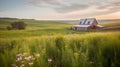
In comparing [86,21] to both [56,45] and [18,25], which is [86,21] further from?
[18,25]

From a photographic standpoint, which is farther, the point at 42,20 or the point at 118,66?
the point at 42,20

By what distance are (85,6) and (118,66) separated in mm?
1226

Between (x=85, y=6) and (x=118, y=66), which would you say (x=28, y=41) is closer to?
(x=85, y=6)

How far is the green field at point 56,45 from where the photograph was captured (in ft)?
8.50

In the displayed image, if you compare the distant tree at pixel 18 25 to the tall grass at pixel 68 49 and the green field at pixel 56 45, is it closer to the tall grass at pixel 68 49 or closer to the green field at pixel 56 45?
the green field at pixel 56 45

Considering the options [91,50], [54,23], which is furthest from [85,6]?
[91,50]

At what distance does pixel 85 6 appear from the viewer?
11.0 feet

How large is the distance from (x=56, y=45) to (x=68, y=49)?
464 millimetres

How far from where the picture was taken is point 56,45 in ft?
10.1

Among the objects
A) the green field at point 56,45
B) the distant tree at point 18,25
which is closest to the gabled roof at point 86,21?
the green field at point 56,45

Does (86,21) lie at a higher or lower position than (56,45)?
higher

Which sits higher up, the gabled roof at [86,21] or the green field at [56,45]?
the gabled roof at [86,21]

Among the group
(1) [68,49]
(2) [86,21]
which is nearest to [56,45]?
(1) [68,49]

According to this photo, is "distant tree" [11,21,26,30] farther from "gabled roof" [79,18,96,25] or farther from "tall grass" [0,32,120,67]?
"gabled roof" [79,18,96,25]
